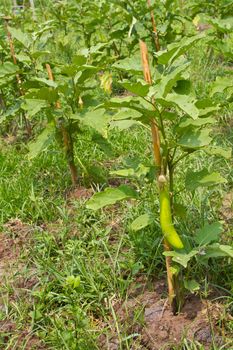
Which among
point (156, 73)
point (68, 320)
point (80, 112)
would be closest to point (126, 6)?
point (80, 112)

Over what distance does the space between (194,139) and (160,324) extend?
827 mm

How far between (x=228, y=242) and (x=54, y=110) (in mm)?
1250

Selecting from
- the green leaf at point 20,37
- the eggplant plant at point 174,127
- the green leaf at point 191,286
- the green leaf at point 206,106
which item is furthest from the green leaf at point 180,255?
the green leaf at point 20,37

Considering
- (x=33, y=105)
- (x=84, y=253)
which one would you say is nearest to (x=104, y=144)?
(x=33, y=105)

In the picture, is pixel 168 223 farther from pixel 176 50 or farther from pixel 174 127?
pixel 176 50

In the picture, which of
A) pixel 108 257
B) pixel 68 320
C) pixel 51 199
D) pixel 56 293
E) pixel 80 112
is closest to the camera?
pixel 68 320

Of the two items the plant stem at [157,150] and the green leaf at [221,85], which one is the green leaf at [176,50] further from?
the green leaf at [221,85]

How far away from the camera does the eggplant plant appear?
1928 millimetres

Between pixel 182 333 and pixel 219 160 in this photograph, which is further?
pixel 219 160

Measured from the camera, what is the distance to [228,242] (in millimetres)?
2578

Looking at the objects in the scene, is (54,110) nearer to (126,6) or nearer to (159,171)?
(159,171)

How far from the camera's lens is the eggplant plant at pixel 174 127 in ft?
6.32

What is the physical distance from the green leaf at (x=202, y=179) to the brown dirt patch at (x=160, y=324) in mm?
491

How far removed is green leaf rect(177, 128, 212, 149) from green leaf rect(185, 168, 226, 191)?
181mm
